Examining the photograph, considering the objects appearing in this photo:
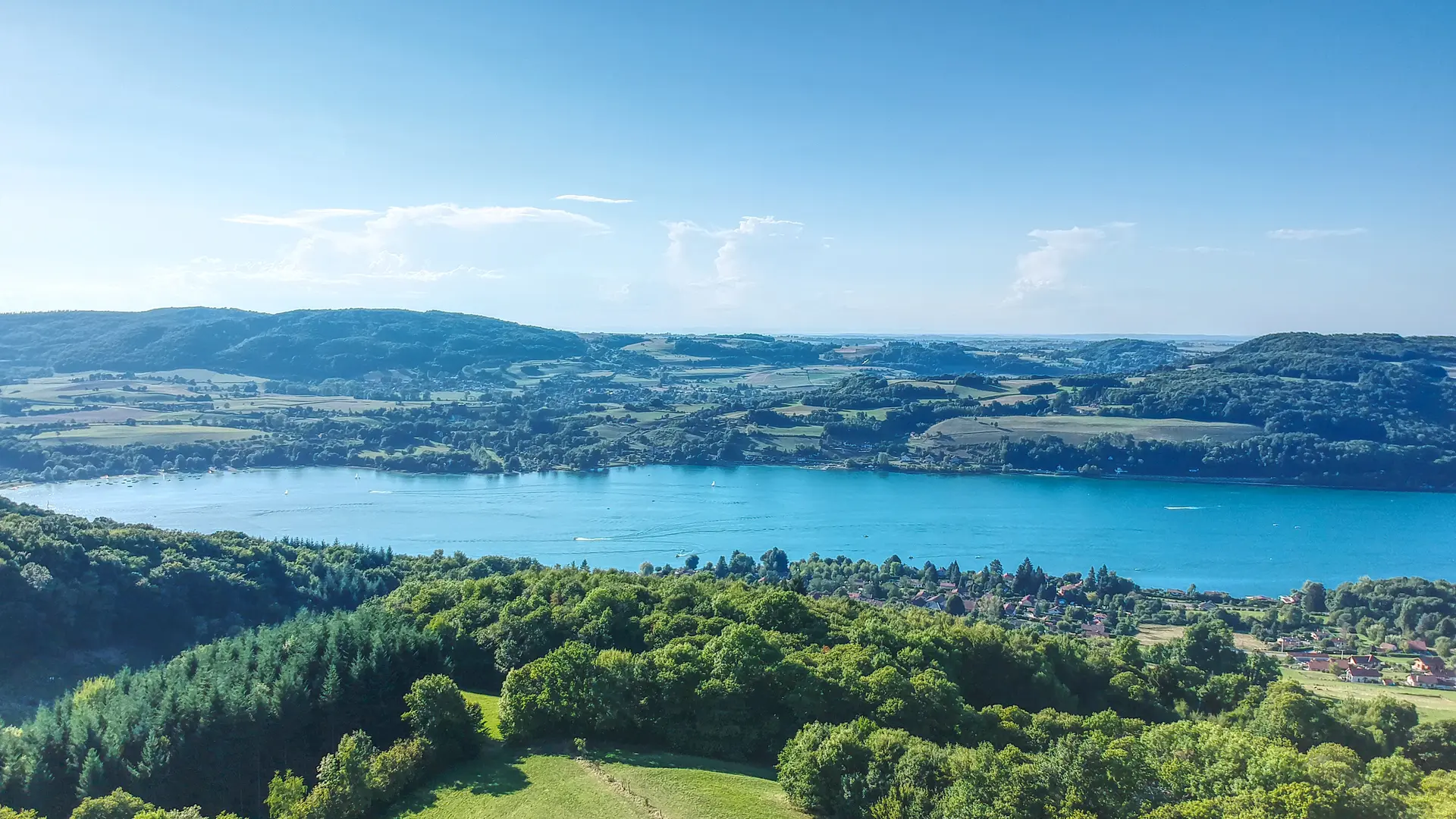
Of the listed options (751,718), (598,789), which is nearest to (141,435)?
(751,718)

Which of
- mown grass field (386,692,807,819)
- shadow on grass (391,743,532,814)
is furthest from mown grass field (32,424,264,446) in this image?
mown grass field (386,692,807,819)

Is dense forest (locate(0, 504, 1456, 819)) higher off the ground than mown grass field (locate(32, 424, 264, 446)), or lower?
higher

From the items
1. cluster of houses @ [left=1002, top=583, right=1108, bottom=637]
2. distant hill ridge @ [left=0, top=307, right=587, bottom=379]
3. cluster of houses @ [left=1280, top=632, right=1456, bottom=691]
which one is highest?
distant hill ridge @ [left=0, top=307, right=587, bottom=379]

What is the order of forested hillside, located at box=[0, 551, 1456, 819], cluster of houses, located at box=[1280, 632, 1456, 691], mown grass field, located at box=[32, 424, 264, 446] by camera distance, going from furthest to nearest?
mown grass field, located at box=[32, 424, 264, 446] < cluster of houses, located at box=[1280, 632, 1456, 691] < forested hillside, located at box=[0, 551, 1456, 819]

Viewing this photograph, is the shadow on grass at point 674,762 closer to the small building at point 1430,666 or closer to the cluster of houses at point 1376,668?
the cluster of houses at point 1376,668

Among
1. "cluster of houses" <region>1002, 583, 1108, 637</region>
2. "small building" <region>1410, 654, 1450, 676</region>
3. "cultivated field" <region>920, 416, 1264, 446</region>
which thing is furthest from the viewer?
"cultivated field" <region>920, 416, 1264, 446</region>

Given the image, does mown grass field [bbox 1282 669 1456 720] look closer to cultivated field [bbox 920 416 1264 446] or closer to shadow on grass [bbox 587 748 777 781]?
shadow on grass [bbox 587 748 777 781]

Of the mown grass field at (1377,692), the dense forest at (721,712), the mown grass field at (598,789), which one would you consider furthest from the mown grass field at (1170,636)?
the mown grass field at (598,789)
